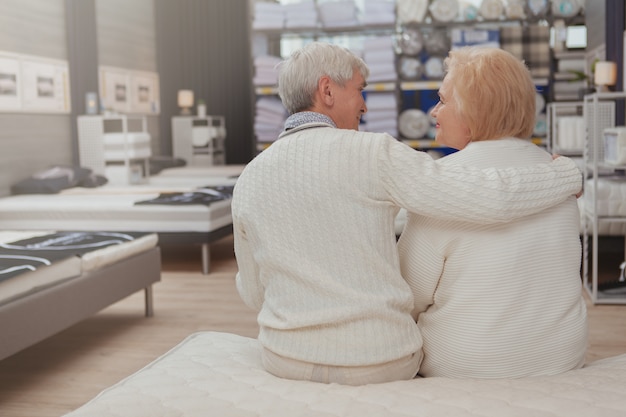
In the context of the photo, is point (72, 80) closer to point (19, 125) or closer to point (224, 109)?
point (19, 125)

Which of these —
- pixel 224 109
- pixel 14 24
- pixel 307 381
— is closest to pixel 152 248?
pixel 307 381

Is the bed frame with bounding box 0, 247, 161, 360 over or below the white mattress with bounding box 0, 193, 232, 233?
below

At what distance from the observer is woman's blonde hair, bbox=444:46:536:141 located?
1583 mm

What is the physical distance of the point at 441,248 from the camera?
1.61 m

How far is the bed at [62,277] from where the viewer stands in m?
2.74

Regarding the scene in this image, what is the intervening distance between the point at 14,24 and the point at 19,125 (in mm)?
796

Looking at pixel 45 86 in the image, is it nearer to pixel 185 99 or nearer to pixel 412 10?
pixel 185 99

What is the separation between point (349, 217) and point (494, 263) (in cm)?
32

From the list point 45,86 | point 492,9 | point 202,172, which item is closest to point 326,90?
point 45,86

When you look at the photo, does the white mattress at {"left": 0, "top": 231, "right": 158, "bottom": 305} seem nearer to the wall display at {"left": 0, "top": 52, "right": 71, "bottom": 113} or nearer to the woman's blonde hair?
the woman's blonde hair

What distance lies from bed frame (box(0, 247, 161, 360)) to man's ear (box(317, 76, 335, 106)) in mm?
1573

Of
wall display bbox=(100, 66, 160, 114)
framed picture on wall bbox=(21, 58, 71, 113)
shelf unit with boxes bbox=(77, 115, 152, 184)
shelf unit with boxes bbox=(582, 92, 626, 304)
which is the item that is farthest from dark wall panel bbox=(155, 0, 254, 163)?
shelf unit with boxes bbox=(582, 92, 626, 304)

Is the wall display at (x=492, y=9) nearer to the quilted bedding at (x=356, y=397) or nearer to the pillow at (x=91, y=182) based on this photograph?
the pillow at (x=91, y=182)

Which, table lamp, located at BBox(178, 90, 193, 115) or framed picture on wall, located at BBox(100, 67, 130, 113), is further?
table lamp, located at BBox(178, 90, 193, 115)
